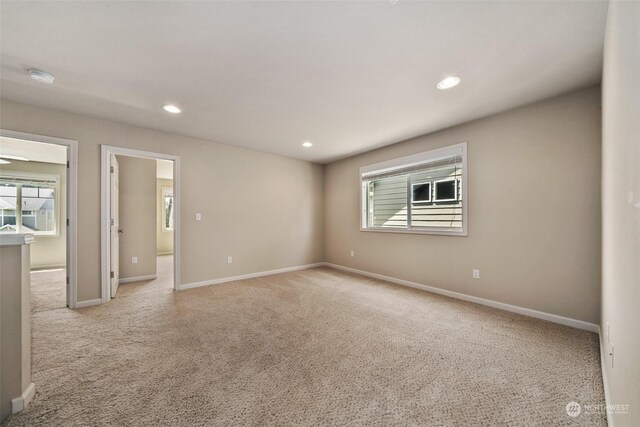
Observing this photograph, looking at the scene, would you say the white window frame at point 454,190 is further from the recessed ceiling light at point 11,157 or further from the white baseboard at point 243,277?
the recessed ceiling light at point 11,157

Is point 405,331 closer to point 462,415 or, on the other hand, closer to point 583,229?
point 462,415

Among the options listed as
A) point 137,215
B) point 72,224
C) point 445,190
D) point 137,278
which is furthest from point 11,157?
point 445,190

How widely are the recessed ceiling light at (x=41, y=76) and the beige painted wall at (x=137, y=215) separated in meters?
2.22

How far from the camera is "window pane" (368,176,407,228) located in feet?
13.8

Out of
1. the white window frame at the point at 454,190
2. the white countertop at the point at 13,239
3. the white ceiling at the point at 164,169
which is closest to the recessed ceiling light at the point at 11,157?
the white ceiling at the point at 164,169

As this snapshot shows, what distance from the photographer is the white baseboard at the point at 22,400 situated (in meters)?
1.41

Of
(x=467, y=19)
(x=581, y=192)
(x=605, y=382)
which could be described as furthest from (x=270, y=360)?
(x=581, y=192)

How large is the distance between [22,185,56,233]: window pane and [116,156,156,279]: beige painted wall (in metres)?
2.92

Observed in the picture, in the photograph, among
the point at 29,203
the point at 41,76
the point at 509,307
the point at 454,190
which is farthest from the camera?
the point at 29,203

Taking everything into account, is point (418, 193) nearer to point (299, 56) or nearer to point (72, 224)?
point (299, 56)

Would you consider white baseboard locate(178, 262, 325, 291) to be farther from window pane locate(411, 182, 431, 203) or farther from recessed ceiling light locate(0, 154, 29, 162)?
recessed ceiling light locate(0, 154, 29, 162)

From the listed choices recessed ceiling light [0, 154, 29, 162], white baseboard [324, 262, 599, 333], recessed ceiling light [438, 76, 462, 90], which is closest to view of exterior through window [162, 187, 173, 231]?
recessed ceiling light [0, 154, 29, 162]

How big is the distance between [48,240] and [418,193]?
7.96m

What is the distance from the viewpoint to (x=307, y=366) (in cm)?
185
